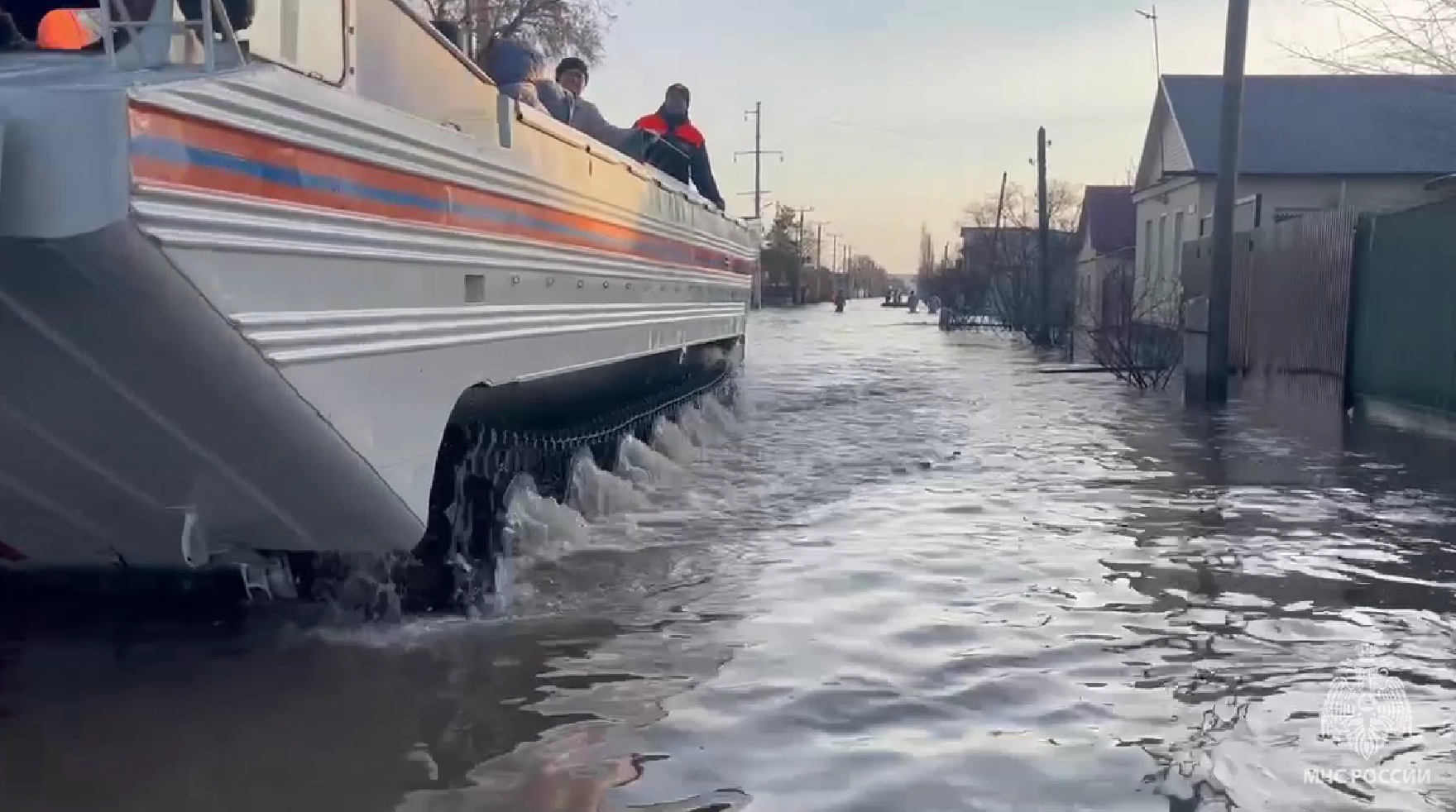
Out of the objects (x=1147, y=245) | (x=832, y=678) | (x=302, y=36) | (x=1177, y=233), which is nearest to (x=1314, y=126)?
(x=1177, y=233)

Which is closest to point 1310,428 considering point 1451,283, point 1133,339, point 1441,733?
point 1451,283

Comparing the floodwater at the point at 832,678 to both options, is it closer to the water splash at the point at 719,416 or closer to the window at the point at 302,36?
the window at the point at 302,36

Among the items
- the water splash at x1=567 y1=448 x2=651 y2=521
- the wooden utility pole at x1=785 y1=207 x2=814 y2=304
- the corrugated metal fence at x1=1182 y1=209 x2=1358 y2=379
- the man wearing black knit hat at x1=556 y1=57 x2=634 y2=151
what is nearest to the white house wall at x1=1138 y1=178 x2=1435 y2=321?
the corrugated metal fence at x1=1182 y1=209 x2=1358 y2=379

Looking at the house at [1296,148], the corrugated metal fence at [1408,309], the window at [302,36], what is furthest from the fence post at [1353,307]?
the house at [1296,148]

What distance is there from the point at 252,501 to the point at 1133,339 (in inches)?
597

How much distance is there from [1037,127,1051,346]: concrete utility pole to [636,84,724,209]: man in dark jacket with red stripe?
21.3 meters

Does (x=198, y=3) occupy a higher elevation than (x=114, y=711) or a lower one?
higher

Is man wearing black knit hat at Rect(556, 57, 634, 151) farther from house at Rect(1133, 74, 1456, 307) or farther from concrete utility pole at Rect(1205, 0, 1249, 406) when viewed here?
house at Rect(1133, 74, 1456, 307)

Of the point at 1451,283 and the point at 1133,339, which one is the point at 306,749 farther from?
the point at 1133,339

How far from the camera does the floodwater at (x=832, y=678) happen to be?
3.55 m

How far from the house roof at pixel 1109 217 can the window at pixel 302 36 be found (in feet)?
145

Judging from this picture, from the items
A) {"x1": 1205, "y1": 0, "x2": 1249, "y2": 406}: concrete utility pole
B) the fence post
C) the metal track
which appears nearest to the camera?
the metal track

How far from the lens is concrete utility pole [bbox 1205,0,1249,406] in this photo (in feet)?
45.0

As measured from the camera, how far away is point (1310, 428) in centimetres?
1180
